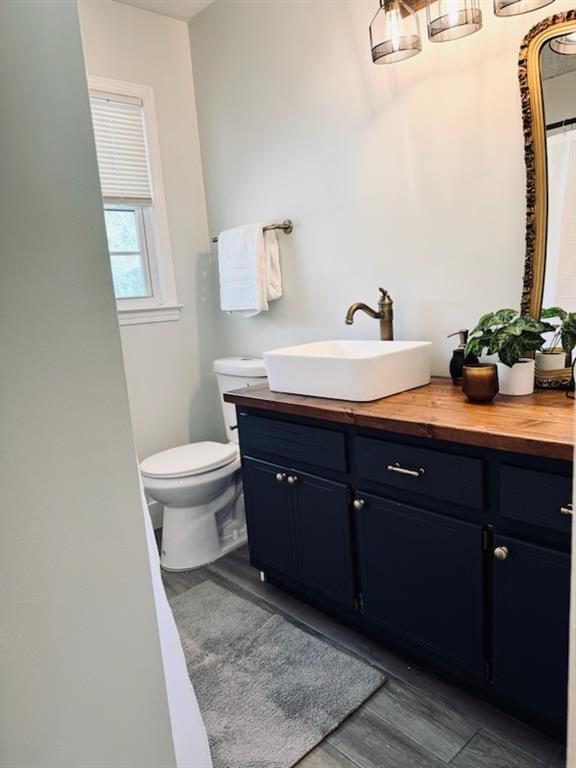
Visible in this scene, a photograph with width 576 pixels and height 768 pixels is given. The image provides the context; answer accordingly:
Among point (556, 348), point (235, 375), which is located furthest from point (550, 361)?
point (235, 375)

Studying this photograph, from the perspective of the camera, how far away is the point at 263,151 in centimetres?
255

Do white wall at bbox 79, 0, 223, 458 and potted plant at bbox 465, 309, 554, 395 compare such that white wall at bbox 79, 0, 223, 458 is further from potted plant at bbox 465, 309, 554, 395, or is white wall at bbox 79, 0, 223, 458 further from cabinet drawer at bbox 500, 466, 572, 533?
cabinet drawer at bbox 500, 466, 572, 533

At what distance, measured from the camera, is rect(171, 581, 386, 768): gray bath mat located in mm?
1510

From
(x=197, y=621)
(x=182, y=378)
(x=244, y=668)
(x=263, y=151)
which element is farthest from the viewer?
(x=182, y=378)

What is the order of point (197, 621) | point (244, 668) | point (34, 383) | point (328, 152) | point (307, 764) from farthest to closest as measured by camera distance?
point (328, 152), point (197, 621), point (244, 668), point (307, 764), point (34, 383)

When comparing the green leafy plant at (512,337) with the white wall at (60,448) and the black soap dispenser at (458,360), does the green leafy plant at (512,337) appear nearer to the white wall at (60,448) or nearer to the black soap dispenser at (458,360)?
the black soap dispenser at (458,360)

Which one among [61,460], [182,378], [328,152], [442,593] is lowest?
[442,593]

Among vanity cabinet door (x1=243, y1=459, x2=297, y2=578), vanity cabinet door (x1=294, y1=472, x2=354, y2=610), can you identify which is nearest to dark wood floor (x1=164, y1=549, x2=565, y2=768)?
vanity cabinet door (x1=294, y1=472, x2=354, y2=610)

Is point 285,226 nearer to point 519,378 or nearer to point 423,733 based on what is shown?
point 519,378

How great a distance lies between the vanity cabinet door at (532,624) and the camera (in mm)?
1286

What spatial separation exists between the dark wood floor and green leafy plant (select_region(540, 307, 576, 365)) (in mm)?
1065

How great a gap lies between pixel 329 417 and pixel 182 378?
1.48m

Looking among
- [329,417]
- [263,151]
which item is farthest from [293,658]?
[263,151]

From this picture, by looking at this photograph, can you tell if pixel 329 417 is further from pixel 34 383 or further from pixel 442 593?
pixel 34 383
